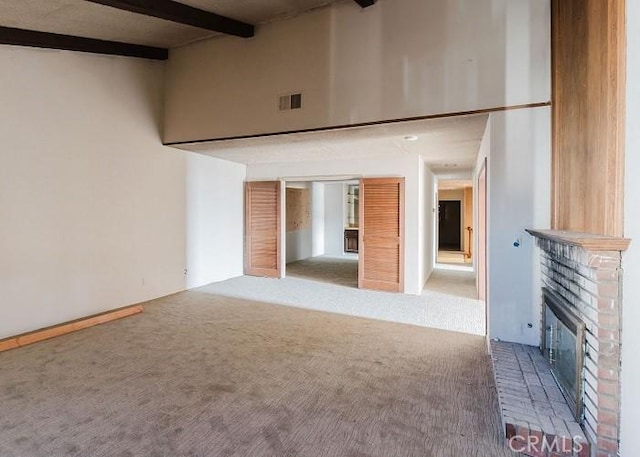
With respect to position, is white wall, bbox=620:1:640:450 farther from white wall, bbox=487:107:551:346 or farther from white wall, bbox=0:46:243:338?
white wall, bbox=0:46:243:338

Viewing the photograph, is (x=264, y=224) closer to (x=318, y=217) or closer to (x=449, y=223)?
(x=318, y=217)

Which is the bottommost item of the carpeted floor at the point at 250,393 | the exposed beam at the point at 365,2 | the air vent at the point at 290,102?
the carpeted floor at the point at 250,393

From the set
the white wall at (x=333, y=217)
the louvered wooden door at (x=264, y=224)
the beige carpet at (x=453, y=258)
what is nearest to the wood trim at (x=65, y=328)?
the louvered wooden door at (x=264, y=224)

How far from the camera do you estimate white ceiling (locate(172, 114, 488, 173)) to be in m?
3.80

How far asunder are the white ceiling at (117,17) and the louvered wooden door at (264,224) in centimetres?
300

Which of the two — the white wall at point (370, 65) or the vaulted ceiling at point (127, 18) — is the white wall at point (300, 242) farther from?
the vaulted ceiling at point (127, 18)

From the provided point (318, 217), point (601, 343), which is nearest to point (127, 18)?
point (601, 343)

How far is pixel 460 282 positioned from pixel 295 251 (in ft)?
14.1

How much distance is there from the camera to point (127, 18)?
11.9ft

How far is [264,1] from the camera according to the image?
11.8ft

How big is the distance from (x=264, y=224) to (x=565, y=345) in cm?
545

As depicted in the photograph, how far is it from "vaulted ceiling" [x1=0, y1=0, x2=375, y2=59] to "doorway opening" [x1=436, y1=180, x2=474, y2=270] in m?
6.93

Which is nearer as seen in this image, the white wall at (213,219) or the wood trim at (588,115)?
the wood trim at (588,115)

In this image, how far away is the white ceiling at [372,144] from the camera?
3799mm
